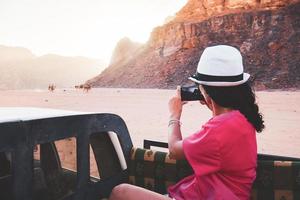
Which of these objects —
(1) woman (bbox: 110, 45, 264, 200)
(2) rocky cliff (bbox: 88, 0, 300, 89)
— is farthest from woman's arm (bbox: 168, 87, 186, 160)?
(2) rocky cliff (bbox: 88, 0, 300, 89)

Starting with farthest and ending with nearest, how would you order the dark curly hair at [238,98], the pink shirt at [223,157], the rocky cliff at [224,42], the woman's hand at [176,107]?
the rocky cliff at [224,42] → the woman's hand at [176,107] → the dark curly hair at [238,98] → the pink shirt at [223,157]

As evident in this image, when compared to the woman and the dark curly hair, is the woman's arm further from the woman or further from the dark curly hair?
the dark curly hair

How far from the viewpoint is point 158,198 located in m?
2.03

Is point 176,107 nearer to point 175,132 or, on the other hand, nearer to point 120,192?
point 175,132

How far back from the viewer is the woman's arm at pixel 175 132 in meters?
2.03

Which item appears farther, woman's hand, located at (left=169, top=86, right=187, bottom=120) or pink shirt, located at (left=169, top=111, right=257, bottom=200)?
woman's hand, located at (left=169, top=86, right=187, bottom=120)

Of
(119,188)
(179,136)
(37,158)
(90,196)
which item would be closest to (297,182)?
(179,136)

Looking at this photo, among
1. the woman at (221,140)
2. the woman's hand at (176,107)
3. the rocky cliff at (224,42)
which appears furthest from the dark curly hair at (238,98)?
the rocky cliff at (224,42)

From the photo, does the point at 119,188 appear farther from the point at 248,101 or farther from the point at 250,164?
the point at 248,101

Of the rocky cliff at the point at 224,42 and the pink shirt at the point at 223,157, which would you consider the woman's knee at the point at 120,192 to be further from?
the rocky cliff at the point at 224,42

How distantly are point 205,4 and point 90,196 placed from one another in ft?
290

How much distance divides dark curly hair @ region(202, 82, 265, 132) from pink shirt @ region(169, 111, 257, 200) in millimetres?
60

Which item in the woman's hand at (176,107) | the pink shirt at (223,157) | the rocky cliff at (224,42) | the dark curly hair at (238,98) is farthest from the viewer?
the rocky cliff at (224,42)

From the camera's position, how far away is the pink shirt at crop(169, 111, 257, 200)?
1.89 m
